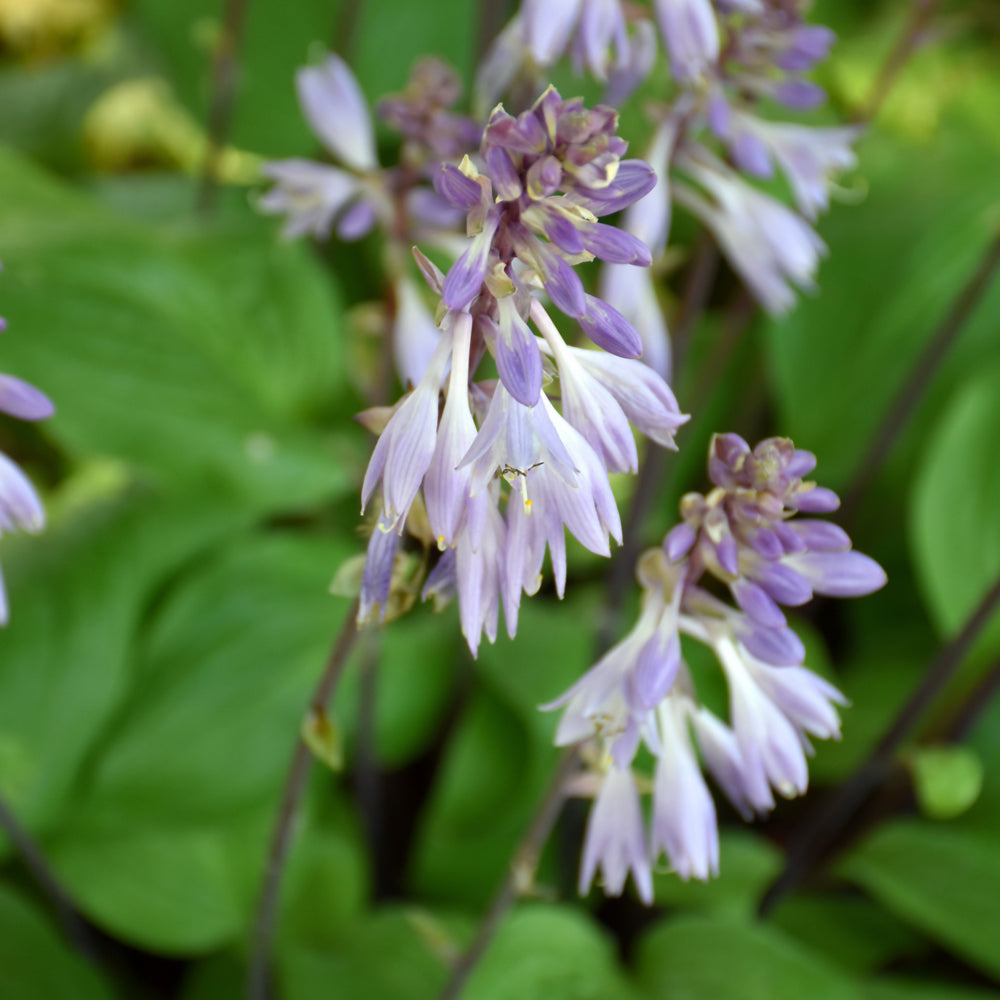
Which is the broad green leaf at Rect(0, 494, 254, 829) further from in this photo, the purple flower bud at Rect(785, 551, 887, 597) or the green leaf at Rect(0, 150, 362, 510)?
the purple flower bud at Rect(785, 551, 887, 597)

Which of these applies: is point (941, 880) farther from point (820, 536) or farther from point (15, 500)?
point (15, 500)

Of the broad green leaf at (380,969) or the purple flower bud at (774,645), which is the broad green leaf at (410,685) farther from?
the purple flower bud at (774,645)

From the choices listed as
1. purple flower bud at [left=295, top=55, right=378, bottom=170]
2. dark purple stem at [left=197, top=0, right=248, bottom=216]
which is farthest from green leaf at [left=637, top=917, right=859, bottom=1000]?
dark purple stem at [left=197, top=0, right=248, bottom=216]

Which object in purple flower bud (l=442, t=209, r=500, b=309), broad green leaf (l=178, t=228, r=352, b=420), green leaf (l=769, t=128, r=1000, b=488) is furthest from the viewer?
green leaf (l=769, t=128, r=1000, b=488)

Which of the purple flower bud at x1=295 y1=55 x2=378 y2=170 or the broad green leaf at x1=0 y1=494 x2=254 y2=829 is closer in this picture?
the purple flower bud at x1=295 y1=55 x2=378 y2=170

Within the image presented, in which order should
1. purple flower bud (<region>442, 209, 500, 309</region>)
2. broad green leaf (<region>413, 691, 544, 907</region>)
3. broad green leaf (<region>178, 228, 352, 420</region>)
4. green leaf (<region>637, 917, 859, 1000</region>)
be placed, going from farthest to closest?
broad green leaf (<region>178, 228, 352, 420</region>) → broad green leaf (<region>413, 691, 544, 907</region>) → green leaf (<region>637, 917, 859, 1000</region>) → purple flower bud (<region>442, 209, 500, 309</region>)

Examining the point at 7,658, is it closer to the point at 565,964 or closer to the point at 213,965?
the point at 213,965

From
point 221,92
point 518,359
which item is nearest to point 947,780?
point 518,359
